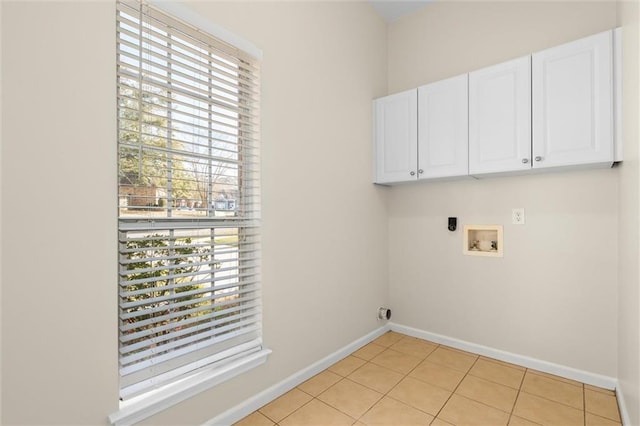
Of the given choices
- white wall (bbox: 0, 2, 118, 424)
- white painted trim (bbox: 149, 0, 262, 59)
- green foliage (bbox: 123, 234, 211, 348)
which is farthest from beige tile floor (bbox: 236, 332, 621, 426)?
white painted trim (bbox: 149, 0, 262, 59)

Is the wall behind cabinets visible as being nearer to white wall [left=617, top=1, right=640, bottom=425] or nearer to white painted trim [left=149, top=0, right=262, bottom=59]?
white wall [left=617, top=1, right=640, bottom=425]

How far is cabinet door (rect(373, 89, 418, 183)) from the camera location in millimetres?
2551

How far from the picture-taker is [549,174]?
218 centimetres

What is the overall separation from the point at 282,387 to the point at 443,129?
82.8 inches

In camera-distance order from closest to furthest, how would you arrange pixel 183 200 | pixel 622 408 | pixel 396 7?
pixel 183 200 → pixel 622 408 → pixel 396 7

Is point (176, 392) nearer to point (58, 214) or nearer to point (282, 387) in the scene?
point (282, 387)

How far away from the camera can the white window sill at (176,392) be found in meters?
1.27

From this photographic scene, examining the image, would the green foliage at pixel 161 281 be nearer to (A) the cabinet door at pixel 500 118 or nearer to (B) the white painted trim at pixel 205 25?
(B) the white painted trim at pixel 205 25

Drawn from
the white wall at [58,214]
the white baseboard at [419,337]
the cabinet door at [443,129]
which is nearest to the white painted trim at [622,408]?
the white baseboard at [419,337]

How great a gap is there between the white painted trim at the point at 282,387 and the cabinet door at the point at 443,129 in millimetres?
1467

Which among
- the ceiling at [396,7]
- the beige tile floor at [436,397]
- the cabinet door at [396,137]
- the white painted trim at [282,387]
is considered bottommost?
the beige tile floor at [436,397]

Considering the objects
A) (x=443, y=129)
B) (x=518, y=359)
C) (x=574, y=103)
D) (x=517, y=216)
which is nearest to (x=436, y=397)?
(x=518, y=359)

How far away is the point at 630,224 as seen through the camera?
1.53m

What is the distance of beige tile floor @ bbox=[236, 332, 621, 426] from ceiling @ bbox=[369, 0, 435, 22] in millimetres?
2925
